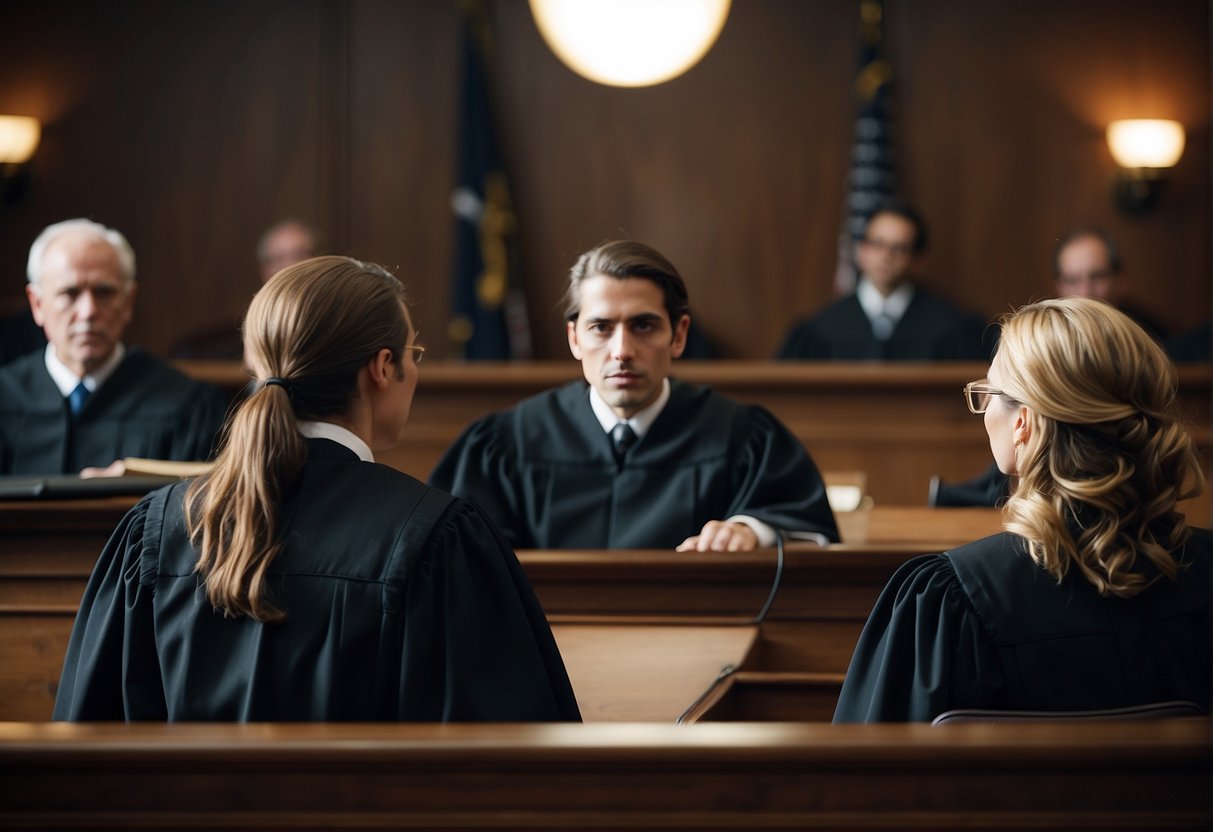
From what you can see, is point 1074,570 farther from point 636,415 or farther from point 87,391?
point 87,391

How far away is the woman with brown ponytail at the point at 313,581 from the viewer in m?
1.88

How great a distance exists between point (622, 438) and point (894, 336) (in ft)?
13.1

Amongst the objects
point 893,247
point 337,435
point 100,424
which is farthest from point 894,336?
point 337,435

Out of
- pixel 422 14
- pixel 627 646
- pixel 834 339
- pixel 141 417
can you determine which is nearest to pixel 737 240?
pixel 834 339

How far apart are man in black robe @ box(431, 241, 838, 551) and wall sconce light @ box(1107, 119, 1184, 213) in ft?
16.7

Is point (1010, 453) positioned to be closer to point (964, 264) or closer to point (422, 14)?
point (964, 264)

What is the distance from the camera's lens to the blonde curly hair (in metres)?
1.90

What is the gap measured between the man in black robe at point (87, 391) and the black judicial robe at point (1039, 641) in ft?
9.33

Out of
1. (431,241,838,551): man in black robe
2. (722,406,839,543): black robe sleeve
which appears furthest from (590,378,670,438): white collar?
(722,406,839,543): black robe sleeve

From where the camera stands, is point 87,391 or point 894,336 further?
point 894,336

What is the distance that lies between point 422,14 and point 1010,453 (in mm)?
6705

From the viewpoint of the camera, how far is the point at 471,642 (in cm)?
192

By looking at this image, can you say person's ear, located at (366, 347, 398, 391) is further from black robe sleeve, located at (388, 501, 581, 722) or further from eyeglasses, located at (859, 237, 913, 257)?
eyeglasses, located at (859, 237, 913, 257)

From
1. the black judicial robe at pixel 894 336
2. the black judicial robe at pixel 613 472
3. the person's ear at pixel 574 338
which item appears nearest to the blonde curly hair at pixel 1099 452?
the black judicial robe at pixel 613 472
